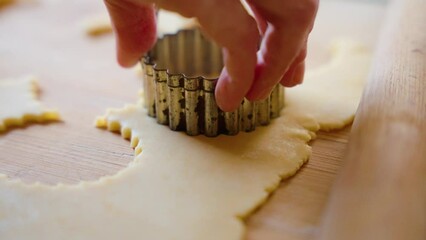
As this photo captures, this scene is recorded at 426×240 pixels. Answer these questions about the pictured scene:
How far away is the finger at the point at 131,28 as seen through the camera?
966 millimetres

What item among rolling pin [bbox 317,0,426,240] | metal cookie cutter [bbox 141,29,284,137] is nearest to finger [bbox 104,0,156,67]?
metal cookie cutter [bbox 141,29,284,137]

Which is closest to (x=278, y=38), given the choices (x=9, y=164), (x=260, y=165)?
(x=260, y=165)

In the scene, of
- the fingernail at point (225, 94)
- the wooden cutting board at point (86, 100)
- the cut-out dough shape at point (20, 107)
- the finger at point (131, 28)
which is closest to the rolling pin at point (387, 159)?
the wooden cutting board at point (86, 100)

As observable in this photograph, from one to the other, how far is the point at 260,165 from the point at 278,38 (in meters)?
0.19

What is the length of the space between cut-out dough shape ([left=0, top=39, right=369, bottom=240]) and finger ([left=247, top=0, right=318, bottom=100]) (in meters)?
0.13

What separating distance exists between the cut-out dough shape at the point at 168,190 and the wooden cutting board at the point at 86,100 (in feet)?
0.10

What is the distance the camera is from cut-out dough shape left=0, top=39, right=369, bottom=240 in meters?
0.77

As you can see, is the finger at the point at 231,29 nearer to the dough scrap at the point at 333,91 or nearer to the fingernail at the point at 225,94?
the fingernail at the point at 225,94

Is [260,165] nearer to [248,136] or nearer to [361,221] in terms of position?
[248,136]

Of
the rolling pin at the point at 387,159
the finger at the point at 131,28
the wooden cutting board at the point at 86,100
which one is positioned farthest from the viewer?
the finger at the point at 131,28

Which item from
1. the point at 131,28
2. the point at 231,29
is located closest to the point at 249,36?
the point at 231,29

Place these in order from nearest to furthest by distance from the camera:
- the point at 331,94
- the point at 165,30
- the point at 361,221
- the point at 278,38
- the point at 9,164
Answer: the point at 361,221 < the point at 278,38 < the point at 9,164 < the point at 331,94 < the point at 165,30

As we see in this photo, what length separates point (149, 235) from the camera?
0.76 metres

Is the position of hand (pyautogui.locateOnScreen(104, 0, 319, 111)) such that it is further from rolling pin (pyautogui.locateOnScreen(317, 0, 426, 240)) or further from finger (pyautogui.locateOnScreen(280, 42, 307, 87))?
rolling pin (pyautogui.locateOnScreen(317, 0, 426, 240))
